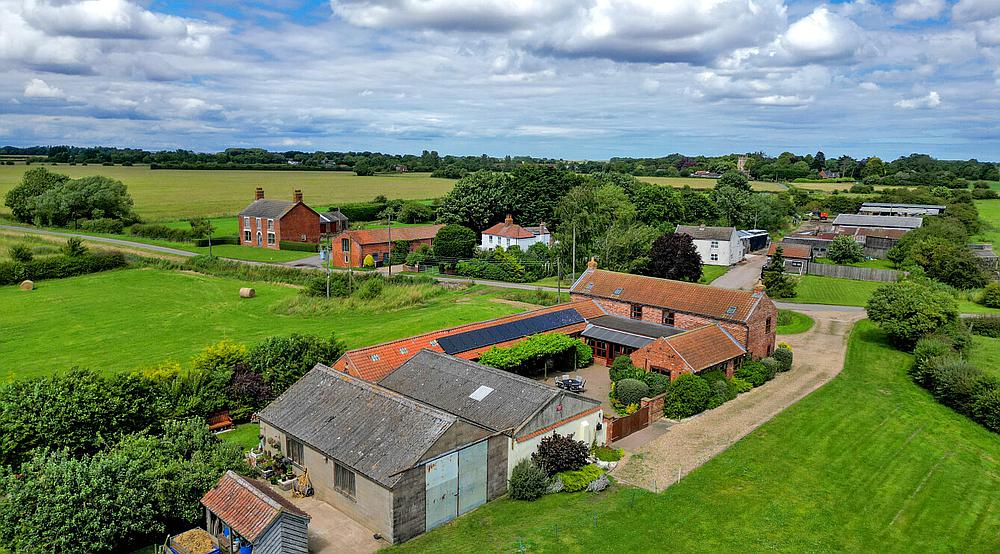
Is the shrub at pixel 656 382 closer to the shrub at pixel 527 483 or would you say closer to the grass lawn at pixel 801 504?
the grass lawn at pixel 801 504

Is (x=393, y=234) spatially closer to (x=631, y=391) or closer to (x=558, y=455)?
(x=631, y=391)

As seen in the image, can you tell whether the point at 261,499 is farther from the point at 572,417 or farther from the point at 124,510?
the point at 572,417

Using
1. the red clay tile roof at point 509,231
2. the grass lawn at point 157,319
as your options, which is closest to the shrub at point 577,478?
the grass lawn at point 157,319

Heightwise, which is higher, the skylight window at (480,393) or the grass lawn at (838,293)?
the skylight window at (480,393)

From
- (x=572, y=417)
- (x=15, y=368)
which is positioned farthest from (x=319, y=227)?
(x=572, y=417)

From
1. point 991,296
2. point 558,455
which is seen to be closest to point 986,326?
point 991,296
